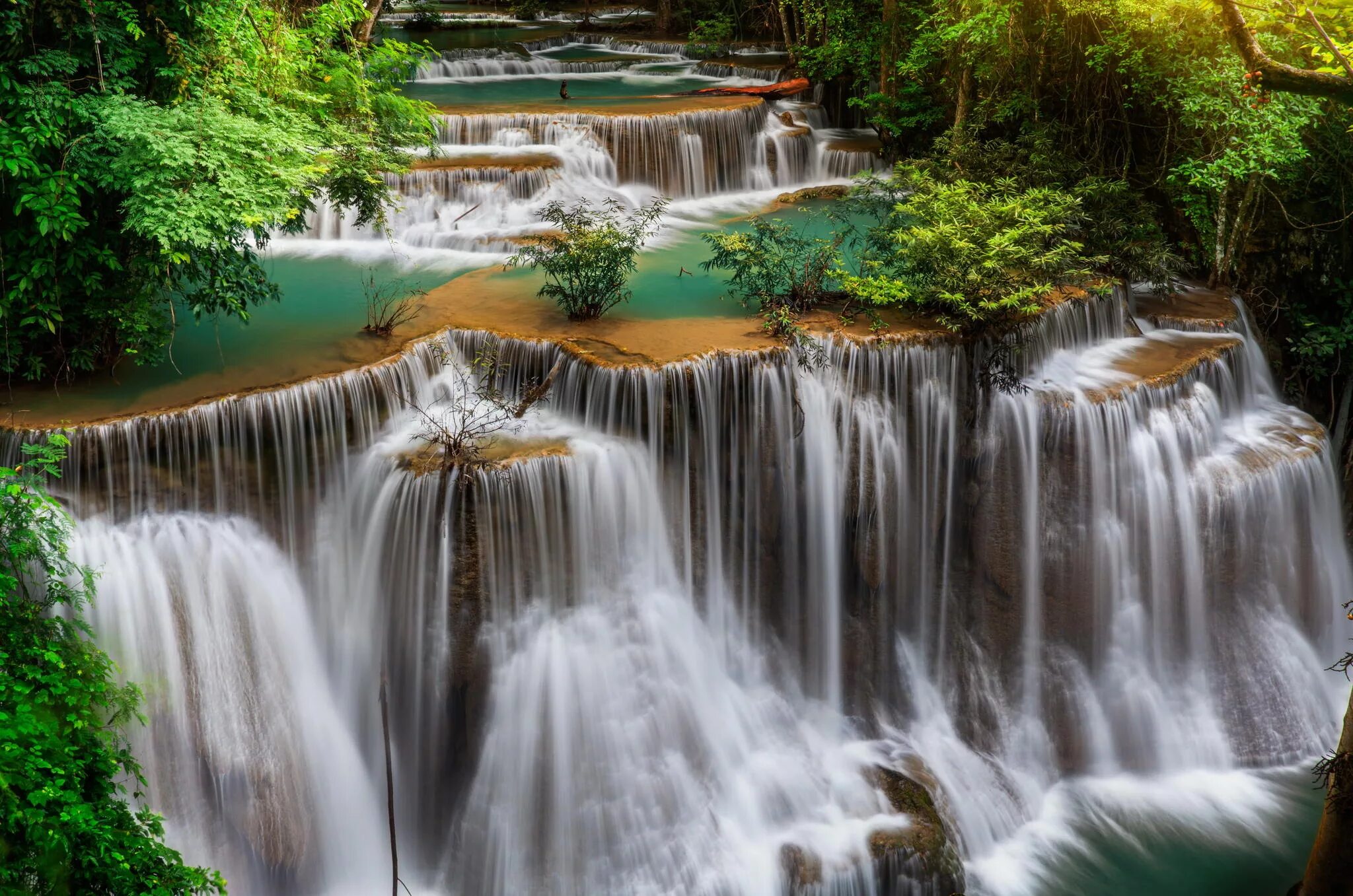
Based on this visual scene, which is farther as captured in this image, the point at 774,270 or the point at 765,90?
the point at 765,90

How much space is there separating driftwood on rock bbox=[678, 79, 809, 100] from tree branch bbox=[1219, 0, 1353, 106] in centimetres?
1271

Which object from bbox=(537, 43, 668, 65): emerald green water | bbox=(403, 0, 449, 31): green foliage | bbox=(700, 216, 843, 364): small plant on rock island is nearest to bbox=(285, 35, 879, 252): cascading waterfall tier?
bbox=(700, 216, 843, 364): small plant on rock island

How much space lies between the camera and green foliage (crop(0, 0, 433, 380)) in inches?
278

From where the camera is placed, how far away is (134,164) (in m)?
7.14

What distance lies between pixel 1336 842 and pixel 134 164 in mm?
9294

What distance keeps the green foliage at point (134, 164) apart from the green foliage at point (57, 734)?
53.3 inches

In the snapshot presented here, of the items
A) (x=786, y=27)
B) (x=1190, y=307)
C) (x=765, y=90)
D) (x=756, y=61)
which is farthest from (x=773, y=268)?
(x=756, y=61)

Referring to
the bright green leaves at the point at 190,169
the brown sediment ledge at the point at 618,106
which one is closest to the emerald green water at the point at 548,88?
the brown sediment ledge at the point at 618,106

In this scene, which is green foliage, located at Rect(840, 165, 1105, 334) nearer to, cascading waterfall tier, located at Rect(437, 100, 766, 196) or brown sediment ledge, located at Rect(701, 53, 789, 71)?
cascading waterfall tier, located at Rect(437, 100, 766, 196)

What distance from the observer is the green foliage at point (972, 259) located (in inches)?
372

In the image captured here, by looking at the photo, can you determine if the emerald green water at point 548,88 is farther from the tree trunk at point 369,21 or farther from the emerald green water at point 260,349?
the emerald green water at point 260,349

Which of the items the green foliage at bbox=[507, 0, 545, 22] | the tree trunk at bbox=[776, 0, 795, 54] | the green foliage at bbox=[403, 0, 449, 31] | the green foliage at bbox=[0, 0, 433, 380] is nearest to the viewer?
the green foliage at bbox=[0, 0, 433, 380]

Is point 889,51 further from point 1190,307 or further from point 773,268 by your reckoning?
point 773,268

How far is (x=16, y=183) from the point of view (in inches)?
280
